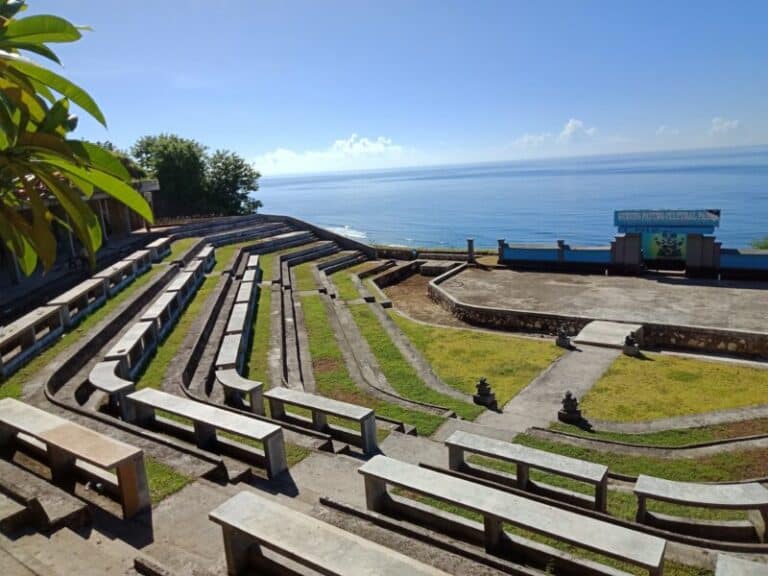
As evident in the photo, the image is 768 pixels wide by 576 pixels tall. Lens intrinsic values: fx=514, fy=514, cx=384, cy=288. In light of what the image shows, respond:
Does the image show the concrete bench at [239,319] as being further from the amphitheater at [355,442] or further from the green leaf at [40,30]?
the green leaf at [40,30]

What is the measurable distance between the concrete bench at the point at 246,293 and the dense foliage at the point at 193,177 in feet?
95.2

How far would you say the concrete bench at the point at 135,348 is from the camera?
966cm

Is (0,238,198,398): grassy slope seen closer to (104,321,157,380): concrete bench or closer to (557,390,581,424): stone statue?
(104,321,157,380): concrete bench

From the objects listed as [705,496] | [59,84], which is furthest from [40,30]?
[705,496]

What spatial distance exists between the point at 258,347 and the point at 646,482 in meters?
9.74

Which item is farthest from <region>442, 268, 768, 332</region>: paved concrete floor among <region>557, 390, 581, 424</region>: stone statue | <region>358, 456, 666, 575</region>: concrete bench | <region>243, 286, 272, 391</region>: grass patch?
<region>358, 456, 666, 575</region>: concrete bench

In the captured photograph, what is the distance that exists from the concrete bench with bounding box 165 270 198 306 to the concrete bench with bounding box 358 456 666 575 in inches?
464

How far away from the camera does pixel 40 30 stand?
266cm

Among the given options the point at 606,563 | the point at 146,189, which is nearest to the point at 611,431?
the point at 606,563

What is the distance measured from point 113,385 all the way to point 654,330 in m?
15.6

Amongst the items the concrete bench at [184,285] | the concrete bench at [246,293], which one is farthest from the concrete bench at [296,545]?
the concrete bench at [184,285]

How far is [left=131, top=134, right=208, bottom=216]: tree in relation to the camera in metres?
43.3

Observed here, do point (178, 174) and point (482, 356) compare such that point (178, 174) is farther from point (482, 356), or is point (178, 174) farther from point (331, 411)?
point (331, 411)

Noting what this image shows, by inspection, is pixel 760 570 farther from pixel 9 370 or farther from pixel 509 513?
pixel 9 370
